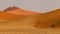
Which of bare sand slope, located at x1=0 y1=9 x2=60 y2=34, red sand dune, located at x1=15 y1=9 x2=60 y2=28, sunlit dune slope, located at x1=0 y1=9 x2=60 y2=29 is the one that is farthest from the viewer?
red sand dune, located at x1=15 y1=9 x2=60 y2=28

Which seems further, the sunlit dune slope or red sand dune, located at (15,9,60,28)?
red sand dune, located at (15,9,60,28)

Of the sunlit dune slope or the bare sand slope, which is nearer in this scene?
the bare sand slope

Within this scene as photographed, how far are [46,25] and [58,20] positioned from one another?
1.39m

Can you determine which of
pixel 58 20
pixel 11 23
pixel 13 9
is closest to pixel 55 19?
pixel 58 20

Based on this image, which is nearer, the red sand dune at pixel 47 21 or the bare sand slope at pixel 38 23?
the bare sand slope at pixel 38 23

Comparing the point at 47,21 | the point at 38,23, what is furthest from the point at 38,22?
the point at 47,21

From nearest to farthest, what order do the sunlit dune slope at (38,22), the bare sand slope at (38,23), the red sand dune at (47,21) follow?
the bare sand slope at (38,23) < the sunlit dune slope at (38,22) < the red sand dune at (47,21)

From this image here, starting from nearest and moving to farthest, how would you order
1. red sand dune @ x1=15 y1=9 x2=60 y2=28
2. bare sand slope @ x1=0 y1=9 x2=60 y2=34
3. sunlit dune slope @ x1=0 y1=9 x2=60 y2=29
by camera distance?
1. bare sand slope @ x1=0 y1=9 x2=60 y2=34
2. sunlit dune slope @ x1=0 y1=9 x2=60 y2=29
3. red sand dune @ x1=15 y1=9 x2=60 y2=28

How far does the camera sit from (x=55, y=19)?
1032 inches

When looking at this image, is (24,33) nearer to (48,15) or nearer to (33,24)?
(33,24)

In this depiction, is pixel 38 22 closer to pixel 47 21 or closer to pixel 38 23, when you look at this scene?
pixel 38 23

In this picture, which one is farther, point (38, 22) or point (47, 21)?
point (38, 22)

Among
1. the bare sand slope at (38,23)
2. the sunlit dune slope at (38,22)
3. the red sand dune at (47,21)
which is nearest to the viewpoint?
the bare sand slope at (38,23)

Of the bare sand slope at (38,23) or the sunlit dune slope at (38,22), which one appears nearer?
the bare sand slope at (38,23)
